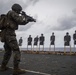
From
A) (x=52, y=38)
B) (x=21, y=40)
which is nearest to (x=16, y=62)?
(x=52, y=38)

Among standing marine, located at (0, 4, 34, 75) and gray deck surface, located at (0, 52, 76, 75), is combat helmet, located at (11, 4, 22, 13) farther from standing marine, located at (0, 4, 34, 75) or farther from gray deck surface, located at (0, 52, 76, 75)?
gray deck surface, located at (0, 52, 76, 75)

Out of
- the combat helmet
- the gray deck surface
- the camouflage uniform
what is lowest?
the gray deck surface

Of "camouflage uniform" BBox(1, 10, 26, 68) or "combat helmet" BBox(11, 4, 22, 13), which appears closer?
"camouflage uniform" BBox(1, 10, 26, 68)

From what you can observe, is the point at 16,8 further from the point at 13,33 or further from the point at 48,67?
the point at 48,67

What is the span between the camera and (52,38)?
26.5 m

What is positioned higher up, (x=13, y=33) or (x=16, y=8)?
(x=16, y=8)

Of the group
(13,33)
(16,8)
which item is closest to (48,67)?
(13,33)

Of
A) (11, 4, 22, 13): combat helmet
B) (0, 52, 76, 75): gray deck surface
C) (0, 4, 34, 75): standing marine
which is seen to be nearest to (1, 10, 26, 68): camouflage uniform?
(0, 4, 34, 75): standing marine

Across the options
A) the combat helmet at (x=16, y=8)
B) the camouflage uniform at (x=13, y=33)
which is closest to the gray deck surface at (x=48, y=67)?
the camouflage uniform at (x=13, y=33)

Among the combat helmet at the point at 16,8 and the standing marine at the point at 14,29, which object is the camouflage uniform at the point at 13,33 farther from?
the combat helmet at the point at 16,8

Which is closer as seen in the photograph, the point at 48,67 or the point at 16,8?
the point at 16,8

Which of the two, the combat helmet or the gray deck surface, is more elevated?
the combat helmet

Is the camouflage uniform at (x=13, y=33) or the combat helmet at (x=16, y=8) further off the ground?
the combat helmet at (x=16, y=8)

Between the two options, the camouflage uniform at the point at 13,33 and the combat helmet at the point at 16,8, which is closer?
the camouflage uniform at the point at 13,33
